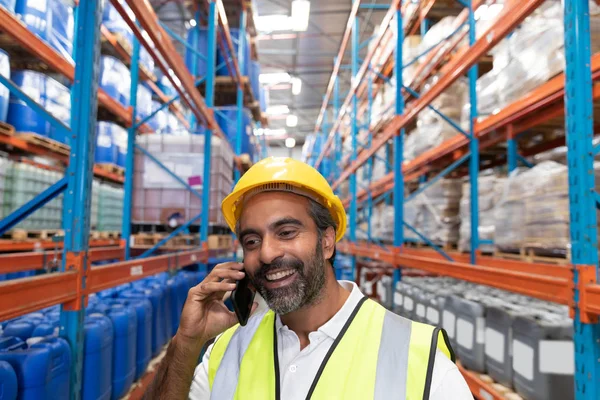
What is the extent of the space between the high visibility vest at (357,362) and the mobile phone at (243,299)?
0.25 ft

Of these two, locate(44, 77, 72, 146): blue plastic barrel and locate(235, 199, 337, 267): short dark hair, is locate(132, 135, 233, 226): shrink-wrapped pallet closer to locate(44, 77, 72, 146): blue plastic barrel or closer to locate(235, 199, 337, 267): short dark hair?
locate(44, 77, 72, 146): blue plastic barrel

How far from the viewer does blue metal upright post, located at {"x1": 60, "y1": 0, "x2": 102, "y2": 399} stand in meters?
2.26

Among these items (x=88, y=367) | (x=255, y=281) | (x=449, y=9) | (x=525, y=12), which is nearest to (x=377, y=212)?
(x=449, y=9)

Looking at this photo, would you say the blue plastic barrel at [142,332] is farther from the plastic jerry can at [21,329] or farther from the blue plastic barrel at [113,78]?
the blue plastic barrel at [113,78]

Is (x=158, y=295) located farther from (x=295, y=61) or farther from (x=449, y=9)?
(x=295, y=61)

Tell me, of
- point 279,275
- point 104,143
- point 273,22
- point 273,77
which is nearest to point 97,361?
point 279,275

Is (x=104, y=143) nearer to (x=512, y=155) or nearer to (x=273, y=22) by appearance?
(x=512, y=155)

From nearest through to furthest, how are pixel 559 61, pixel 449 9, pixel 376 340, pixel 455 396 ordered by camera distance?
pixel 455 396
pixel 376 340
pixel 559 61
pixel 449 9

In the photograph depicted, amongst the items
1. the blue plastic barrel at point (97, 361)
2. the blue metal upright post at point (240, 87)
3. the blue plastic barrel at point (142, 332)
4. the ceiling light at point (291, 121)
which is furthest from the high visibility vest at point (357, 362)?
the ceiling light at point (291, 121)

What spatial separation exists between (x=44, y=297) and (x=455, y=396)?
171 centimetres

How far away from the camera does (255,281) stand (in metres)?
1.58

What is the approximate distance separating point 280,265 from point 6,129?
4.26m

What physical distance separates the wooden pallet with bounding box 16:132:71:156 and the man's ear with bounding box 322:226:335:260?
4.30 m

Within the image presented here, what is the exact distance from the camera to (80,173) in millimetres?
2295
